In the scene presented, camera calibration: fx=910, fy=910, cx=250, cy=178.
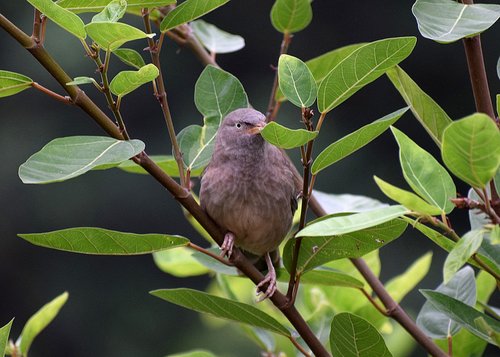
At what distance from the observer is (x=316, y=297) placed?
10.1 ft

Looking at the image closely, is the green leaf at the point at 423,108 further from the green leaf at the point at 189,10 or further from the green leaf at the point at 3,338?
the green leaf at the point at 3,338

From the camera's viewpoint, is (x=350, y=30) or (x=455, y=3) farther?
(x=350, y=30)

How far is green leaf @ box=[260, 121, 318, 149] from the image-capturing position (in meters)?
1.89

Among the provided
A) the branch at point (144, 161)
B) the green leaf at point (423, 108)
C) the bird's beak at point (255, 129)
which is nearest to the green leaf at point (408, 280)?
the bird's beak at point (255, 129)

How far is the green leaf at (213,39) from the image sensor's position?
3.41 m

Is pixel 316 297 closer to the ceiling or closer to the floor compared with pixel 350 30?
closer to the ceiling

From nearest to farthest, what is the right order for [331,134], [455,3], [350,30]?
1. [455,3]
2. [331,134]
3. [350,30]

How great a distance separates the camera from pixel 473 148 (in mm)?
1651

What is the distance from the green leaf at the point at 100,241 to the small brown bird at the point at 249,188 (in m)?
0.87

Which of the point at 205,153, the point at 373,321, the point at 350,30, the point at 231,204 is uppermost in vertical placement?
the point at 205,153

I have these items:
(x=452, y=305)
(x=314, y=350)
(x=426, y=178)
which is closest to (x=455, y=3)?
(x=426, y=178)

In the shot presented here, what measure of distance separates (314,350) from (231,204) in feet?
3.44

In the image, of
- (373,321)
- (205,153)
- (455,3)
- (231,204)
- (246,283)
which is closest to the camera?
(455,3)

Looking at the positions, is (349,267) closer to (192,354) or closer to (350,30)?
(192,354)
